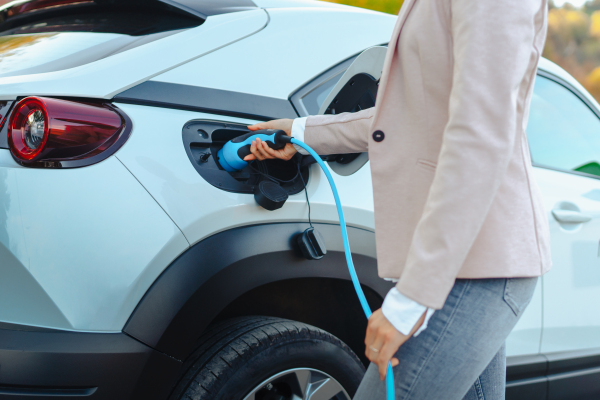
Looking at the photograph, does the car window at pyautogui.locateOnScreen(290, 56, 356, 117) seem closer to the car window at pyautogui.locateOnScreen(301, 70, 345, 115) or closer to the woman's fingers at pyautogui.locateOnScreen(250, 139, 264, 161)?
the car window at pyautogui.locateOnScreen(301, 70, 345, 115)

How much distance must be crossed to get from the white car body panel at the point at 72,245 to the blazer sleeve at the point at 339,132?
52 centimetres

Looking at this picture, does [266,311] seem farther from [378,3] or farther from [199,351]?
[378,3]

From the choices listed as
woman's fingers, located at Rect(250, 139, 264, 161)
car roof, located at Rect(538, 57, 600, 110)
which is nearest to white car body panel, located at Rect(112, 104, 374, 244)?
woman's fingers, located at Rect(250, 139, 264, 161)

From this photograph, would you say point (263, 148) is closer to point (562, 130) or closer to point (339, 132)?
point (339, 132)

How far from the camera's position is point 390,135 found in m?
1.05

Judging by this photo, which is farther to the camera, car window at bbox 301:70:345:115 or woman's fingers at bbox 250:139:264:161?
car window at bbox 301:70:345:115

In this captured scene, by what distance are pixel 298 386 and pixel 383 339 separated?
627mm

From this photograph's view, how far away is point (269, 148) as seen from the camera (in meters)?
1.33

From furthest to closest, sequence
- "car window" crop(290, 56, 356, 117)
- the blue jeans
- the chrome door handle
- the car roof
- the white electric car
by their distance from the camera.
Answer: the car roof < the chrome door handle < "car window" crop(290, 56, 356, 117) < the white electric car < the blue jeans

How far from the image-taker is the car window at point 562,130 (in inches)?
91.6

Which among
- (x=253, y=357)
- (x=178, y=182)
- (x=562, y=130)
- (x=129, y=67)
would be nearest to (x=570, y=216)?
(x=562, y=130)

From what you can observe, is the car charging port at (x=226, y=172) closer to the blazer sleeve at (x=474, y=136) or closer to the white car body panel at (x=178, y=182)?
the white car body panel at (x=178, y=182)

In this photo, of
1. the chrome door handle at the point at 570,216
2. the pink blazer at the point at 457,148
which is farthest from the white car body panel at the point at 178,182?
the chrome door handle at the point at 570,216

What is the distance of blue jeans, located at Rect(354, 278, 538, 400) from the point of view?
0.98 m
